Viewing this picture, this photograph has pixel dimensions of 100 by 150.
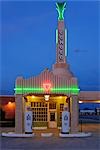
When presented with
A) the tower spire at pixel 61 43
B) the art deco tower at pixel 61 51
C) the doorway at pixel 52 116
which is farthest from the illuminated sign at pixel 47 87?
the tower spire at pixel 61 43

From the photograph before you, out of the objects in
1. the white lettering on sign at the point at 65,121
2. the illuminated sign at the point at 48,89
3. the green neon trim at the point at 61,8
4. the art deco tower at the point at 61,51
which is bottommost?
the white lettering on sign at the point at 65,121

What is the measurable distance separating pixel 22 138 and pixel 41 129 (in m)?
8.42

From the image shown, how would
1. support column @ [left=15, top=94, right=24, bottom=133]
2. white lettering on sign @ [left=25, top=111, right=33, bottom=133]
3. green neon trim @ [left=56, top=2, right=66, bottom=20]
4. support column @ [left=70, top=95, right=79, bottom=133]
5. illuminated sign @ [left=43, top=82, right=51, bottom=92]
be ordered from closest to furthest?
white lettering on sign @ [left=25, top=111, right=33, bottom=133] → support column @ [left=70, top=95, right=79, bottom=133] → support column @ [left=15, top=94, right=24, bottom=133] → illuminated sign @ [left=43, top=82, right=51, bottom=92] → green neon trim @ [left=56, top=2, right=66, bottom=20]

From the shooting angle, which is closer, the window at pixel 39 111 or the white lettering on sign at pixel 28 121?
the white lettering on sign at pixel 28 121

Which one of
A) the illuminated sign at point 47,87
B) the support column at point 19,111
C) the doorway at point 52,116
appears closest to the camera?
the support column at point 19,111

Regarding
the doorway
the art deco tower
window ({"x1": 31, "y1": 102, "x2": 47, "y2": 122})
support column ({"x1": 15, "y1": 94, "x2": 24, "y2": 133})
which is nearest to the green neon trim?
the art deco tower

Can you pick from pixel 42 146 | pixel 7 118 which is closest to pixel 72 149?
pixel 42 146

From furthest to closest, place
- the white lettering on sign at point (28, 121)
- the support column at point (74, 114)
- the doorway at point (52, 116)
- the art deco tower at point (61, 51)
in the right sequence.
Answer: the art deco tower at point (61, 51), the doorway at point (52, 116), the support column at point (74, 114), the white lettering on sign at point (28, 121)

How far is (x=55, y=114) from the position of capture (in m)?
35.2

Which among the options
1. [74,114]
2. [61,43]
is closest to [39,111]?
[74,114]

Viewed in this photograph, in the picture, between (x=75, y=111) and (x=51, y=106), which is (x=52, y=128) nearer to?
(x=51, y=106)

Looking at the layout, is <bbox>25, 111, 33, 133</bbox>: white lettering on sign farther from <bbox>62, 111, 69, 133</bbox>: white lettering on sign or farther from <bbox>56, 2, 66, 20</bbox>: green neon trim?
<bbox>56, 2, 66, 20</bbox>: green neon trim

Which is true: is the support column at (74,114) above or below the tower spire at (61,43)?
below

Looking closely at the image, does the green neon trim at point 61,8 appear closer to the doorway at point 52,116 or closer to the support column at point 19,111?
the doorway at point 52,116
